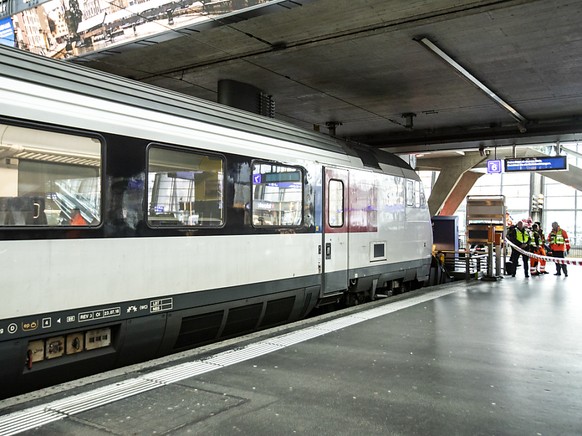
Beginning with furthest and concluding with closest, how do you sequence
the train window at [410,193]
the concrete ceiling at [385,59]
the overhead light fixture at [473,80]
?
the train window at [410,193], the overhead light fixture at [473,80], the concrete ceiling at [385,59]

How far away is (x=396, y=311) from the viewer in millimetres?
8125

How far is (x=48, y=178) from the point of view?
167 inches

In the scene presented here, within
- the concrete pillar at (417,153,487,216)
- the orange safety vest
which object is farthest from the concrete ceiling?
the concrete pillar at (417,153,487,216)

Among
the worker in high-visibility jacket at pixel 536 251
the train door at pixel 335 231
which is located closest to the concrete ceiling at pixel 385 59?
the train door at pixel 335 231

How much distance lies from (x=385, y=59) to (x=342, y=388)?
6750 mm

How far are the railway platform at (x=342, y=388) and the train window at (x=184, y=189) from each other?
145cm

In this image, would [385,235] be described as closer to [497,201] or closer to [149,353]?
[149,353]

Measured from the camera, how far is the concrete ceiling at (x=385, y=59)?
24.2 ft

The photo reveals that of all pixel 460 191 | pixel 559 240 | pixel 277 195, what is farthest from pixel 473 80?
pixel 460 191

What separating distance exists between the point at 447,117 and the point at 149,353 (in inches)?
453

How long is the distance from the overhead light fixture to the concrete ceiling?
4.0 inches

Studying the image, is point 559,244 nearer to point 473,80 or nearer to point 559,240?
point 559,240

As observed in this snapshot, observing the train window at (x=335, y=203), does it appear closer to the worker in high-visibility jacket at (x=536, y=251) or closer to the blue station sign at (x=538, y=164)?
the worker in high-visibility jacket at (x=536, y=251)

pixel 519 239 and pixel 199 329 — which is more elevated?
pixel 519 239
